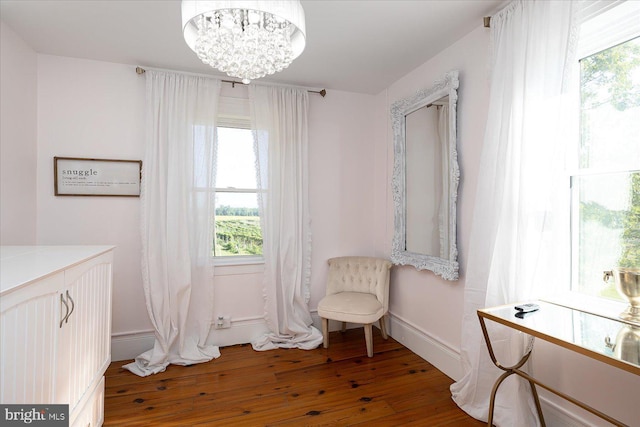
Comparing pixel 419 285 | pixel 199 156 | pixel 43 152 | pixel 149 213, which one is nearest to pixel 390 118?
pixel 419 285

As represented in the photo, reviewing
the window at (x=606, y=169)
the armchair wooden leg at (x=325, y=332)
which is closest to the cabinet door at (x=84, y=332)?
the armchair wooden leg at (x=325, y=332)

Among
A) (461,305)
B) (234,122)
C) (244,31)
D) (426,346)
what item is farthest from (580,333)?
(234,122)

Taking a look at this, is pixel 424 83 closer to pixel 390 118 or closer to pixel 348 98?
pixel 390 118

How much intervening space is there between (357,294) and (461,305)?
1.04 meters

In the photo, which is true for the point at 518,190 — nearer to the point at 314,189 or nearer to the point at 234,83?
the point at 314,189

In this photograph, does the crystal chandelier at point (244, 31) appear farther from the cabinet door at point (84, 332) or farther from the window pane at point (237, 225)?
the window pane at point (237, 225)

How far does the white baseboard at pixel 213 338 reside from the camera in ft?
9.25

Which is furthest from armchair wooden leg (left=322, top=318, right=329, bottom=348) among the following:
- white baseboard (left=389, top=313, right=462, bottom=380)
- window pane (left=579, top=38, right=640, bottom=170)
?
window pane (left=579, top=38, right=640, bottom=170)

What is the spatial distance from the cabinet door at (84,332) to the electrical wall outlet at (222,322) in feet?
3.61

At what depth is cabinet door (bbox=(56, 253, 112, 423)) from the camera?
141cm

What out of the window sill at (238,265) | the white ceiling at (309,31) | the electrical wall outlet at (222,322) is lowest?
the electrical wall outlet at (222,322)

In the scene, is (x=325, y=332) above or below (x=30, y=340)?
below

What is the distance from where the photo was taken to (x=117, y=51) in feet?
8.48

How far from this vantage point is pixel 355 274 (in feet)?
10.9
